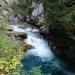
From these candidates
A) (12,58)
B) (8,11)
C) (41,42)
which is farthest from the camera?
(8,11)

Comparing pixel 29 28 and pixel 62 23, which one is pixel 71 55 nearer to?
pixel 62 23

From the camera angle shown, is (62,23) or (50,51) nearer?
(62,23)

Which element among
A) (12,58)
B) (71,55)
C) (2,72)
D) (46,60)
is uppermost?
(12,58)

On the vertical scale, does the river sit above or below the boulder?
below

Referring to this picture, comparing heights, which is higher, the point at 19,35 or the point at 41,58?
the point at 19,35

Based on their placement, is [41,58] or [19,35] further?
[19,35]

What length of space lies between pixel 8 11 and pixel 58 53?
13288 mm

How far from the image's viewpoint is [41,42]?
51.6ft

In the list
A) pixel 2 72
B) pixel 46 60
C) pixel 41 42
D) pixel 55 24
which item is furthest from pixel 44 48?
pixel 2 72

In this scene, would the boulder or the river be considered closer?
the river

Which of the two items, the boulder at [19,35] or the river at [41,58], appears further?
the boulder at [19,35]

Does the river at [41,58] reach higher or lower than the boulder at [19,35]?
lower

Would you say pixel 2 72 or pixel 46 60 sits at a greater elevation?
pixel 2 72

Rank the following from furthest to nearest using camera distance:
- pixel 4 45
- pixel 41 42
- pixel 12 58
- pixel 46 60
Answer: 1. pixel 41 42
2. pixel 46 60
3. pixel 4 45
4. pixel 12 58
